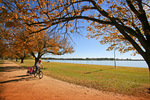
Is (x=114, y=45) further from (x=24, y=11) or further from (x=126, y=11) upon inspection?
(x=24, y=11)

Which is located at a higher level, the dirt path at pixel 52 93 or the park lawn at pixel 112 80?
the dirt path at pixel 52 93

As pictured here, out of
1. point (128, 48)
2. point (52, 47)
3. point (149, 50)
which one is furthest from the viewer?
point (52, 47)

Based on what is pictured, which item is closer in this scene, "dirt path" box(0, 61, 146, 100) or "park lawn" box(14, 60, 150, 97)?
Answer: "dirt path" box(0, 61, 146, 100)

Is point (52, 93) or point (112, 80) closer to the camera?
point (52, 93)

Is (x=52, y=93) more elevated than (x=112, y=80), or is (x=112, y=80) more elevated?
(x=52, y=93)

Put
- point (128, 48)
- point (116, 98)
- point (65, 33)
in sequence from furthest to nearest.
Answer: point (128, 48) → point (65, 33) → point (116, 98)

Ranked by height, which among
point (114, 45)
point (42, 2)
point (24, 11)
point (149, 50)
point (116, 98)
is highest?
point (42, 2)

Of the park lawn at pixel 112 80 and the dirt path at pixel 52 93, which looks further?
the park lawn at pixel 112 80

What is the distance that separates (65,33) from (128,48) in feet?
17.1

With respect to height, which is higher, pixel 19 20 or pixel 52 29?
pixel 19 20

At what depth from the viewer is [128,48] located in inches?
302

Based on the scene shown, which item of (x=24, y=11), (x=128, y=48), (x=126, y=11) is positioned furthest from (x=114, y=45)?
(x=24, y=11)

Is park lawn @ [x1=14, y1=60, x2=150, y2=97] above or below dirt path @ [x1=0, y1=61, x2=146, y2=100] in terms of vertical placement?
below

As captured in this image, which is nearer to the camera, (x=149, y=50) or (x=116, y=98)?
(x=149, y=50)
